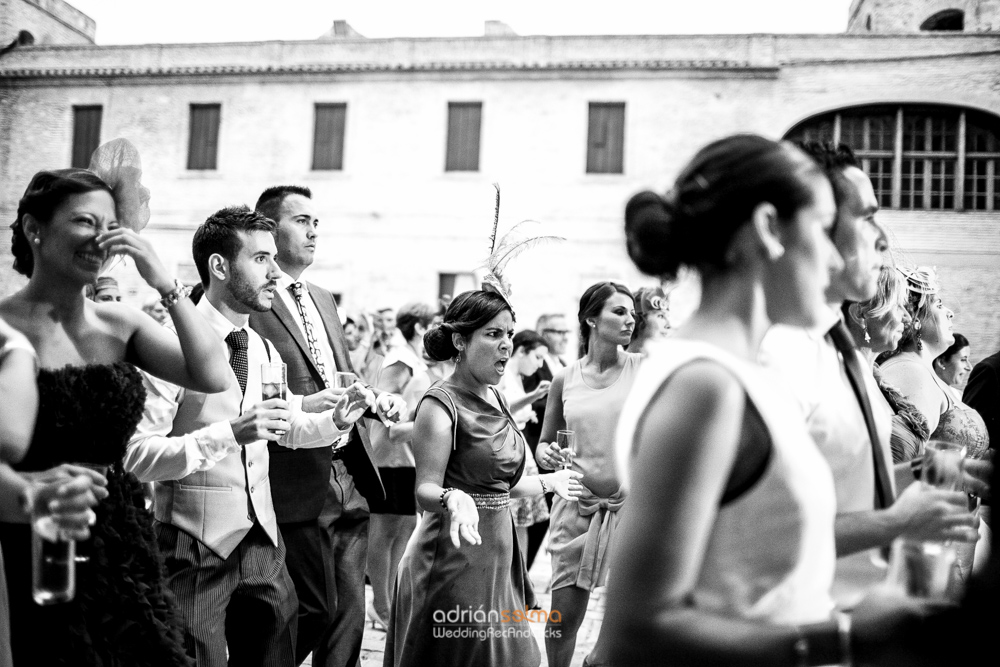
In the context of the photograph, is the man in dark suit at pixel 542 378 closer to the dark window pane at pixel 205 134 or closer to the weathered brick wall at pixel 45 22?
the dark window pane at pixel 205 134

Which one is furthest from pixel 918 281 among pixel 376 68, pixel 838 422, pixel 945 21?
pixel 945 21

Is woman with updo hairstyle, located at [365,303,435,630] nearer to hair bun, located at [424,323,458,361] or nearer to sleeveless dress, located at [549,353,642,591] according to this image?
sleeveless dress, located at [549,353,642,591]

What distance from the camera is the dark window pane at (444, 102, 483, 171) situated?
903 inches

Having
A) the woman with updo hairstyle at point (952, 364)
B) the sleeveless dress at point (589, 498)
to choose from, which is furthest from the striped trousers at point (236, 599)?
the woman with updo hairstyle at point (952, 364)

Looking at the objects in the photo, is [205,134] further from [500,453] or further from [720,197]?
[720,197]

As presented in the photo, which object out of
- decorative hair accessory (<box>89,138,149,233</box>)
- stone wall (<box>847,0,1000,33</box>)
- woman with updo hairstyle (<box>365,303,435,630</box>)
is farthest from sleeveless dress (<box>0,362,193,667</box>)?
stone wall (<box>847,0,1000,33</box>)

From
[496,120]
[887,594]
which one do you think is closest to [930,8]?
[496,120]

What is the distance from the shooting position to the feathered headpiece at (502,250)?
15.2 ft

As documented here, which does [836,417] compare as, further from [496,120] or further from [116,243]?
[496,120]

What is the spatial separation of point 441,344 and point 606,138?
1904 centimetres

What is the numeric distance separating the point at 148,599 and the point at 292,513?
1514 mm

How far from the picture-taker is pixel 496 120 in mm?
22719

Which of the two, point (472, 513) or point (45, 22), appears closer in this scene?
point (472, 513)

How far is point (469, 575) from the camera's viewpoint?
3912 mm
